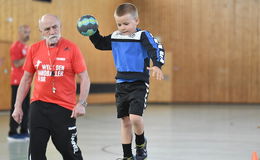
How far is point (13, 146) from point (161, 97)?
38.7 feet

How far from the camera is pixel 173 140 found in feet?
26.4

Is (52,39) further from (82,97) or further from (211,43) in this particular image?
(211,43)

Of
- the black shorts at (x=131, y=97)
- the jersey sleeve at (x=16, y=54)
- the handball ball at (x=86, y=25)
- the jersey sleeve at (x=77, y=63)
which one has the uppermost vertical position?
the handball ball at (x=86, y=25)

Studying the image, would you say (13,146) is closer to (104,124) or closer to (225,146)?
(225,146)

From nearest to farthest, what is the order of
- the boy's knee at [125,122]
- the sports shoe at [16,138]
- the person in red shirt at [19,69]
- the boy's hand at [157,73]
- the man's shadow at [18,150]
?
the boy's hand at [157,73]
the boy's knee at [125,122]
the man's shadow at [18,150]
the sports shoe at [16,138]
the person in red shirt at [19,69]

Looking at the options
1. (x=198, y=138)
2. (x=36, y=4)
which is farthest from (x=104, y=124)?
(x=36, y=4)

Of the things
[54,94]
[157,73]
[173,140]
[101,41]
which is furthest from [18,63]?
[54,94]

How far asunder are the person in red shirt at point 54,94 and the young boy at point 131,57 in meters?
1.05

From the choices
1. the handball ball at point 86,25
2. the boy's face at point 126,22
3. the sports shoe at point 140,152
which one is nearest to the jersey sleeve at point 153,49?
the boy's face at point 126,22

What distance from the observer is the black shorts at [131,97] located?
515 centimetres

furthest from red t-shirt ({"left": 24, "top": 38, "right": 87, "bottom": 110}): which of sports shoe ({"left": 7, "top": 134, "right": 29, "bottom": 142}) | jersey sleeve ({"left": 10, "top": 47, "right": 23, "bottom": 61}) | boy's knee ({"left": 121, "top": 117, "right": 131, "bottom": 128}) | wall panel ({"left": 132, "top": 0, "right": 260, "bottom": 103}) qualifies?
wall panel ({"left": 132, "top": 0, "right": 260, "bottom": 103})

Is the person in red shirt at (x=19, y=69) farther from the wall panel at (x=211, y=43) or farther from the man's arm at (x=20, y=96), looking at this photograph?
the wall panel at (x=211, y=43)

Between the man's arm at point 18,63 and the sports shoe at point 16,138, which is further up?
the man's arm at point 18,63

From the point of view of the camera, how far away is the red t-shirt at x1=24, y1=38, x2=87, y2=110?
13.6 ft
